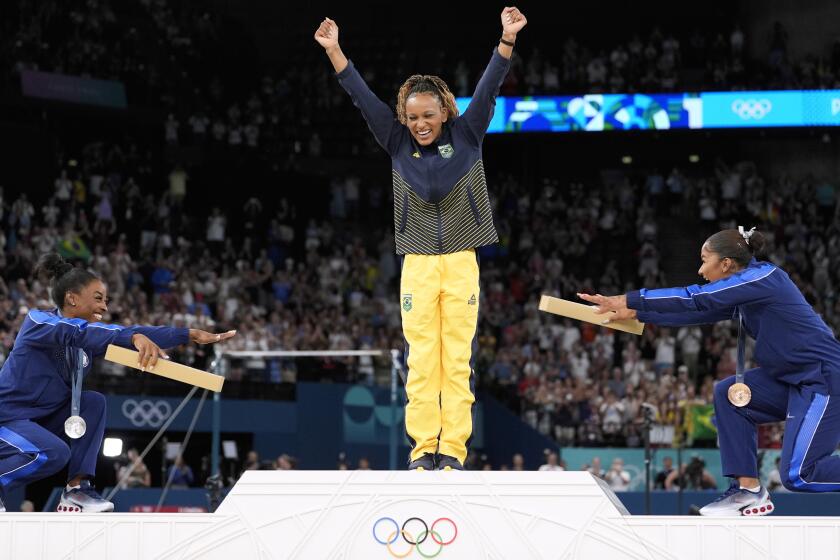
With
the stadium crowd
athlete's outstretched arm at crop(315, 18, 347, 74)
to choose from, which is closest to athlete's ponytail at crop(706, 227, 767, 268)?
athlete's outstretched arm at crop(315, 18, 347, 74)

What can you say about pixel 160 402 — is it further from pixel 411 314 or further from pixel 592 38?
pixel 592 38

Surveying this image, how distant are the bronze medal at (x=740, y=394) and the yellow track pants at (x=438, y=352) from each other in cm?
143

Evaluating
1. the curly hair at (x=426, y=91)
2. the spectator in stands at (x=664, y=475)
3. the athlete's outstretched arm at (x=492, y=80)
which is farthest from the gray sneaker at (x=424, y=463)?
the spectator in stands at (x=664, y=475)

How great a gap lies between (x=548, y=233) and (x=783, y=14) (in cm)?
873

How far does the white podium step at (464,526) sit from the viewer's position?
208 inches

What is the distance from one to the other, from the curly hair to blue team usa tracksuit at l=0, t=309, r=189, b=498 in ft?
5.98

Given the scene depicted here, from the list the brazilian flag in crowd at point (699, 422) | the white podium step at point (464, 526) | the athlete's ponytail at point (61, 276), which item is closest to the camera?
the white podium step at point (464, 526)

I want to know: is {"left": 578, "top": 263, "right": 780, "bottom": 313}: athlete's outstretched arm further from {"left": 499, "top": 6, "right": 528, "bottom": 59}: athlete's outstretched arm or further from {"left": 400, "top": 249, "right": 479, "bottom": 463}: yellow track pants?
{"left": 499, "top": 6, "right": 528, "bottom": 59}: athlete's outstretched arm

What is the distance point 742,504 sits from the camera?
6.40m

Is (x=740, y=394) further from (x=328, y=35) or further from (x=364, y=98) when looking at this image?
(x=328, y=35)

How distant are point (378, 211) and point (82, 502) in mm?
20779

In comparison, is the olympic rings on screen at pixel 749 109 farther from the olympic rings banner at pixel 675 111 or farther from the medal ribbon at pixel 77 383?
the medal ribbon at pixel 77 383

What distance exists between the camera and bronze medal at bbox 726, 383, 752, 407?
6500 millimetres

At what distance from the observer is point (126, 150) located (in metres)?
25.3
